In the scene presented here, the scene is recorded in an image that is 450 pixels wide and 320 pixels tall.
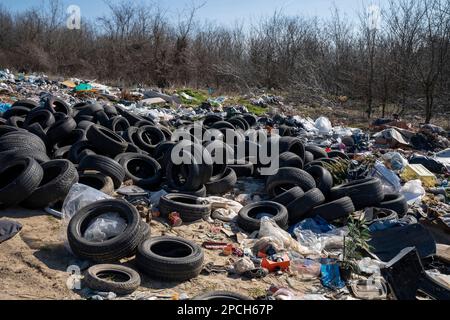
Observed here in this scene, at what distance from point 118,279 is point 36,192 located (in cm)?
219

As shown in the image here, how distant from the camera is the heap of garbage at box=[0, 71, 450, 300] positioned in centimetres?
475

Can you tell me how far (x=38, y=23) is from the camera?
3569 cm

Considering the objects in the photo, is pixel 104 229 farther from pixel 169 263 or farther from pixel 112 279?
pixel 169 263

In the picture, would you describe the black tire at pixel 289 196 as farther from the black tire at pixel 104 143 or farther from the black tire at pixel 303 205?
the black tire at pixel 104 143

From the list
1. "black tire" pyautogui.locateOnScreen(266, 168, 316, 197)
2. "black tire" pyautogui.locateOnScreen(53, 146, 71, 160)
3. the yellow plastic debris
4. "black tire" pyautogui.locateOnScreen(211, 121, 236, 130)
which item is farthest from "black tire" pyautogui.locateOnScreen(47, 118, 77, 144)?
the yellow plastic debris

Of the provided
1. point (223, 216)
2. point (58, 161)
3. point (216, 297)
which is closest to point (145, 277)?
point (216, 297)

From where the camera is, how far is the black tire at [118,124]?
9.92 metres

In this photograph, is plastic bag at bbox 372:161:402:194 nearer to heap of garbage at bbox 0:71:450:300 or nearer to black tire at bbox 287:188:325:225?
heap of garbage at bbox 0:71:450:300

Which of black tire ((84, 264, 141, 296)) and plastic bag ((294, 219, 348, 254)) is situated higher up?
plastic bag ((294, 219, 348, 254))

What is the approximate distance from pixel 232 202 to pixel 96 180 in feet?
7.24

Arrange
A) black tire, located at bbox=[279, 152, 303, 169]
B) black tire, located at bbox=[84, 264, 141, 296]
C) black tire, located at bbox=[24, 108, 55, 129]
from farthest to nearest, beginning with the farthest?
black tire, located at bbox=[24, 108, 55, 129]
black tire, located at bbox=[279, 152, 303, 169]
black tire, located at bbox=[84, 264, 141, 296]

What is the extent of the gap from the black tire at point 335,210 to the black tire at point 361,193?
34 cm

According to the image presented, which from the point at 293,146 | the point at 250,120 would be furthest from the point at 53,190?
the point at 250,120

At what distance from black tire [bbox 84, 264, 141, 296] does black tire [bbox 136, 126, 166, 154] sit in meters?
4.97
